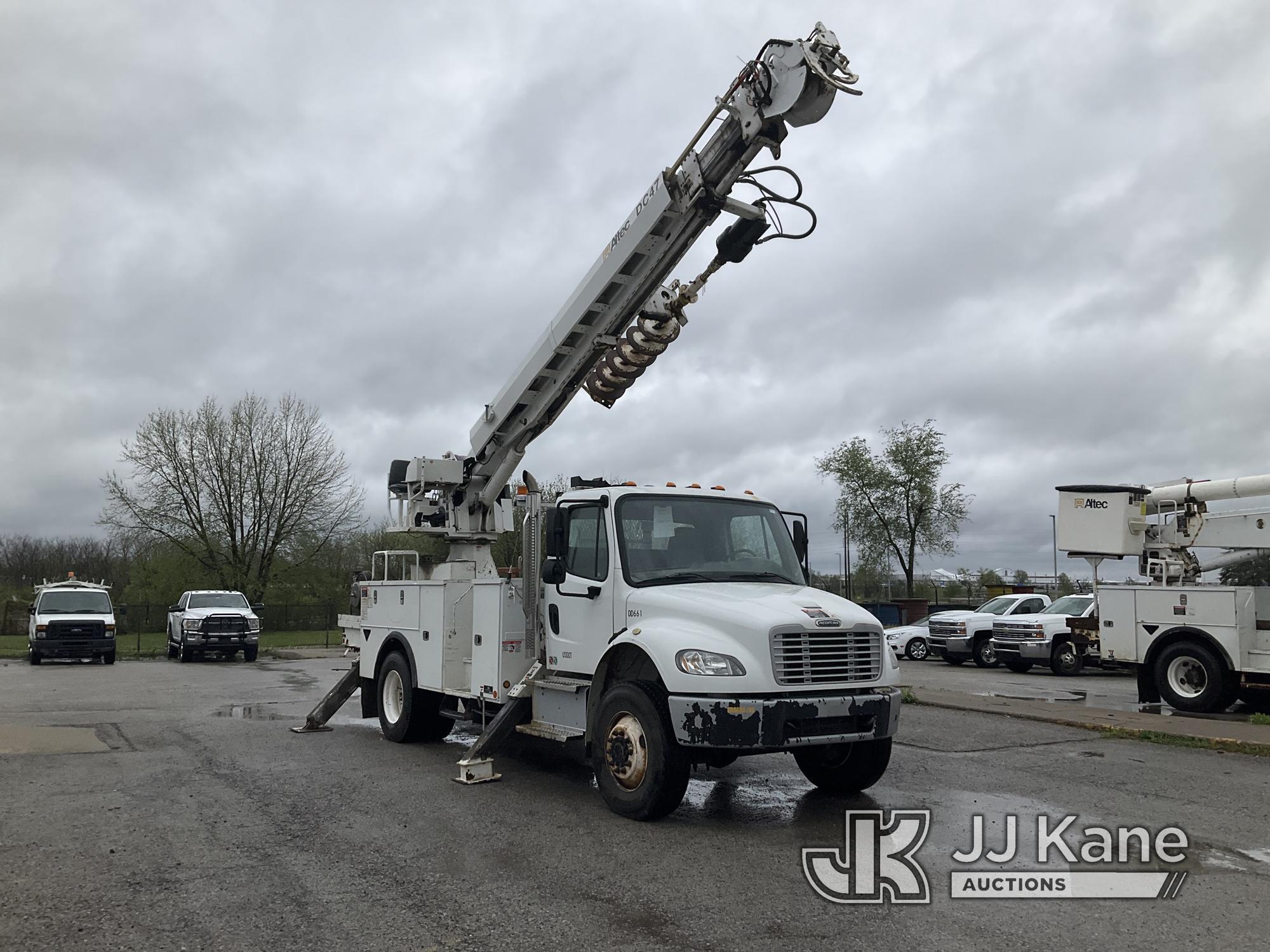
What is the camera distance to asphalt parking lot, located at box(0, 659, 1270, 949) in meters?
4.82

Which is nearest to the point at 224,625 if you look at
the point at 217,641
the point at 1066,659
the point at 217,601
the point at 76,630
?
the point at 217,641

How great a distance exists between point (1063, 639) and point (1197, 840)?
1591cm

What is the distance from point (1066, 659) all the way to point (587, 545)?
16638 millimetres

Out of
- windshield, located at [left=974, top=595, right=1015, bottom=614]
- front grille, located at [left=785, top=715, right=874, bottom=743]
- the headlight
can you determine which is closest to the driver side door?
the headlight

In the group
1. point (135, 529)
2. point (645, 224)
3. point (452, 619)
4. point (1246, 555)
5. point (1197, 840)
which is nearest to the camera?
point (1197, 840)

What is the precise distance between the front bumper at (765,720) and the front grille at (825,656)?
0.16 metres

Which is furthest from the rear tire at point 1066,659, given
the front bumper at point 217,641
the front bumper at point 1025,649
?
the front bumper at point 217,641

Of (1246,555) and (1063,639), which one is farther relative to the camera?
(1063,639)

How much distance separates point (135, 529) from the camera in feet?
129

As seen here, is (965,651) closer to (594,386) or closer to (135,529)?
(594,386)

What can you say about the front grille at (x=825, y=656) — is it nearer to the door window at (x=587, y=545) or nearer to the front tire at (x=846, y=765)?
the front tire at (x=846, y=765)

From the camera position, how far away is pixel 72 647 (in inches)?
951

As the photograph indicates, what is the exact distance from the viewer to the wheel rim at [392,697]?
10969 millimetres

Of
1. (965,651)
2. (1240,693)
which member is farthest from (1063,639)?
(1240,693)
